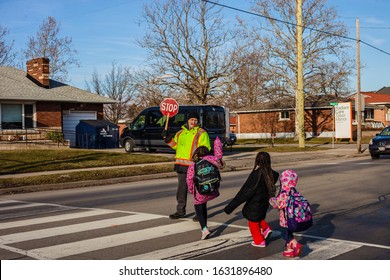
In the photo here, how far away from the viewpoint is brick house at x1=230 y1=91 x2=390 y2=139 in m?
49.2

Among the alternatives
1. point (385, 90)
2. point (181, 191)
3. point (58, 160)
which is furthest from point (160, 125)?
point (385, 90)

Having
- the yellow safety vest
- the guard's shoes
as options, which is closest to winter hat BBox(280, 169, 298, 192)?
the yellow safety vest

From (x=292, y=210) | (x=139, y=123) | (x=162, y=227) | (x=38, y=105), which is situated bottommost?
(x=162, y=227)

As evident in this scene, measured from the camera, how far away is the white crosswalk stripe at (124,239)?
6.24 meters

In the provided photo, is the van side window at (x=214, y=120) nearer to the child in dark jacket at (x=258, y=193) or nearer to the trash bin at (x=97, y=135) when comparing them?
the trash bin at (x=97, y=135)

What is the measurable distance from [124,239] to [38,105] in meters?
26.3

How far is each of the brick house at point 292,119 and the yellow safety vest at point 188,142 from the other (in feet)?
134

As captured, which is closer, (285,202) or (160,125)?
(285,202)

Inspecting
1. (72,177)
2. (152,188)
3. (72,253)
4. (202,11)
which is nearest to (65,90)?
(202,11)

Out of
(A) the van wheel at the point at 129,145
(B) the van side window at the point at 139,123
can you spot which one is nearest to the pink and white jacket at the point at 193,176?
(B) the van side window at the point at 139,123

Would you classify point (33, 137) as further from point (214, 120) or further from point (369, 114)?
point (369, 114)

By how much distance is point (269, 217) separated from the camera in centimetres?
883

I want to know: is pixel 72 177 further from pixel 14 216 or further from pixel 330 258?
pixel 330 258

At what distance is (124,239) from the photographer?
716 centimetres
